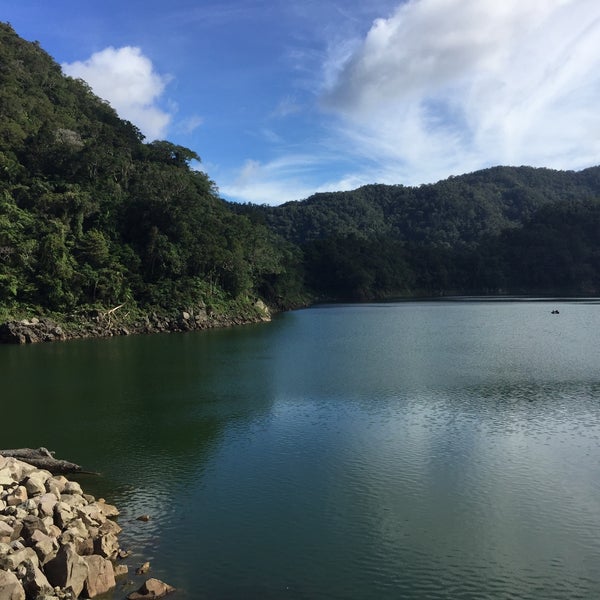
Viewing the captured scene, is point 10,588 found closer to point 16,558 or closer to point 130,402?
point 16,558

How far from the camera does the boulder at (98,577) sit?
321 inches

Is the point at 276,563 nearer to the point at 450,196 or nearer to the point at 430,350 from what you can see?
the point at 430,350

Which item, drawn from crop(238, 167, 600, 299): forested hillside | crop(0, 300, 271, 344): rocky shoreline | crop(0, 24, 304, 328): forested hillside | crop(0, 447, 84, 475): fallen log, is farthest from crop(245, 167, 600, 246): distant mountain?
crop(0, 447, 84, 475): fallen log

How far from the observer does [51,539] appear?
28.3 ft

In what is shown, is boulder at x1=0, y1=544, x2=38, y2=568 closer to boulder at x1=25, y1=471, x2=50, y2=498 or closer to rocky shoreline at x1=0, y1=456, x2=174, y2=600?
rocky shoreline at x1=0, y1=456, x2=174, y2=600

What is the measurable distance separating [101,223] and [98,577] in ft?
147

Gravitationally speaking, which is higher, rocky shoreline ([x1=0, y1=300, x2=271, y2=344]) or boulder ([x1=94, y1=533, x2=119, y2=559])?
rocky shoreline ([x1=0, y1=300, x2=271, y2=344])

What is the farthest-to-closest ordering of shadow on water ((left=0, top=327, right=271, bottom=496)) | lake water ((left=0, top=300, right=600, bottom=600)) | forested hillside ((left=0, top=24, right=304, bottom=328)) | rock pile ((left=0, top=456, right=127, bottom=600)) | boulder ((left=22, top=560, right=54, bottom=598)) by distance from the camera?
forested hillside ((left=0, top=24, right=304, bottom=328))
shadow on water ((left=0, top=327, right=271, bottom=496))
lake water ((left=0, top=300, right=600, bottom=600))
rock pile ((left=0, top=456, right=127, bottom=600))
boulder ((left=22, top=560, right=54, bottom=598))

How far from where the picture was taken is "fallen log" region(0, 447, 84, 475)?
1314 cm

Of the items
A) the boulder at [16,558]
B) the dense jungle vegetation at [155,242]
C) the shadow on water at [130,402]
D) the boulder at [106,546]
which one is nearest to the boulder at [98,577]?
the boulder at [106,546]

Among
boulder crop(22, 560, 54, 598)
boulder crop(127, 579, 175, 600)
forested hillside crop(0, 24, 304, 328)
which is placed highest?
forested hillside crop(0, 24, 304, 328)

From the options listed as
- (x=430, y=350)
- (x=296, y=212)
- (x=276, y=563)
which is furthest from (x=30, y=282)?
(x=296, y=212)

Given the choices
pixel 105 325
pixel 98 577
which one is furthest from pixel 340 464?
pixel 105 325

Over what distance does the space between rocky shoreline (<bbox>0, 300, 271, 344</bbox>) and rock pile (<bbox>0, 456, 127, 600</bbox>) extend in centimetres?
2930
